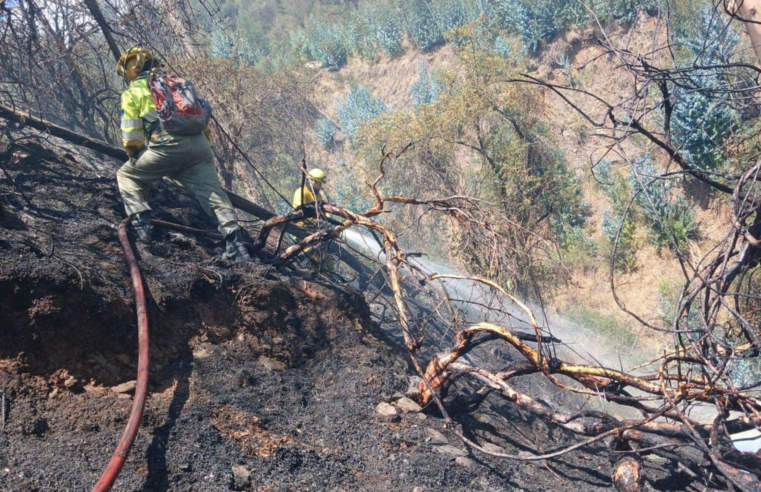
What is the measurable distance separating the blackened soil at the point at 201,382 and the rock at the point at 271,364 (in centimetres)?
1

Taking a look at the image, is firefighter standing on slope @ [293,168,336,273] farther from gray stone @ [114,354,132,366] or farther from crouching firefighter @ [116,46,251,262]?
gray stone @ [114,354,132,366]

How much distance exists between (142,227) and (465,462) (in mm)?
2934

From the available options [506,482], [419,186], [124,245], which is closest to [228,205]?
[124,245]

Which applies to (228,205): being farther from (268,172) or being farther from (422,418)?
(268,172)

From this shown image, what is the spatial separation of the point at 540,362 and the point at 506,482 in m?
0.77

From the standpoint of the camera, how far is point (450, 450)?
3.45 meters

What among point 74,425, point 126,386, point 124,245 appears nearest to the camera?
point 74,425

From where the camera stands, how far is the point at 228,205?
4754 mm

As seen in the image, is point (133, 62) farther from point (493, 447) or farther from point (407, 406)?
point (493, 447)

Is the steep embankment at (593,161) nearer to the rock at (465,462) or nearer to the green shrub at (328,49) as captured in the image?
the green shrub at (328,49)

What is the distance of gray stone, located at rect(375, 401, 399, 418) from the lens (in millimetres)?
3639

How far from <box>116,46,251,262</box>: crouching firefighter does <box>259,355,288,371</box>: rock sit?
0.97m

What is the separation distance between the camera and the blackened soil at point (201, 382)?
2818 millimetres

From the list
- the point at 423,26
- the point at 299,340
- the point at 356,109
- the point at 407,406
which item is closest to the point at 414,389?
the point at 407,406
